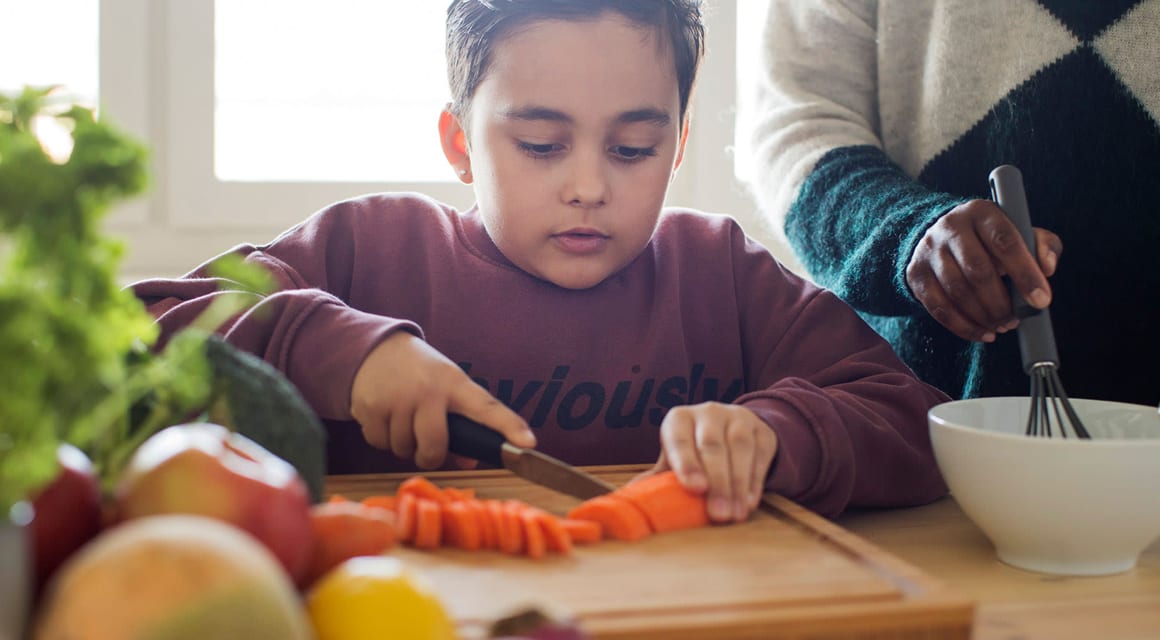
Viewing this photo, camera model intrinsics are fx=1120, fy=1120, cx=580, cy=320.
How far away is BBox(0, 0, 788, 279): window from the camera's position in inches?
80.4

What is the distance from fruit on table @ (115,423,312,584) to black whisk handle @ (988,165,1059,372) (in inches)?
24.8

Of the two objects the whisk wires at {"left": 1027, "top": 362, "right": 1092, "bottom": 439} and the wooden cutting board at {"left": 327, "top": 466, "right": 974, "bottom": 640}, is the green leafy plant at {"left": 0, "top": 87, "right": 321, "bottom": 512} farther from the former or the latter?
the whisk wires at {"left": 1027, "top": 362, "right": 1092, "bottom": 439}

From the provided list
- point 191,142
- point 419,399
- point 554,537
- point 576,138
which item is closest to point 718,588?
point 554,537

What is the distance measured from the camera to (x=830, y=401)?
0.98 m

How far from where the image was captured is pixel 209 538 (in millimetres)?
384

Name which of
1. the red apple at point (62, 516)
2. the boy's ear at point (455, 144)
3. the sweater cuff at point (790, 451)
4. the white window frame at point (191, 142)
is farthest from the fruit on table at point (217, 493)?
the white window frame at point (191, 142)

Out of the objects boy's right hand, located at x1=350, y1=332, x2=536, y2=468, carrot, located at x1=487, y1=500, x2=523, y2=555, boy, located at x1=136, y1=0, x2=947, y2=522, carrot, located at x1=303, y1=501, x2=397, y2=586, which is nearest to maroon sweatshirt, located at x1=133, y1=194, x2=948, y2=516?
boy, located at x1=136, y1=0, x2=947, y2=522

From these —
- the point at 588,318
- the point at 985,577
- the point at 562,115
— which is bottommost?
the point at 985,577

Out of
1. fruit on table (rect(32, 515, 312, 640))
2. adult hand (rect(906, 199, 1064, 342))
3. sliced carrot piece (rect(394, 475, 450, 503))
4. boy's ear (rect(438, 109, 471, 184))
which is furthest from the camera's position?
boy's ear (rect(438, 109, 471, 184))

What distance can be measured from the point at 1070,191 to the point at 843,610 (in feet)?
2.60

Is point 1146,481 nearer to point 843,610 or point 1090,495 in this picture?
point 1090,495

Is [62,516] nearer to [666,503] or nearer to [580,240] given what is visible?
[666,503]

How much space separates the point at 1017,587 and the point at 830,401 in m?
0.26

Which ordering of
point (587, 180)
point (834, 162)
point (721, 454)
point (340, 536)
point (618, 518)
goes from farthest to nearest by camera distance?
point (834, 162) → point (587, 180) → point (721, 454) → point (618, 518) → point (340, 536)
